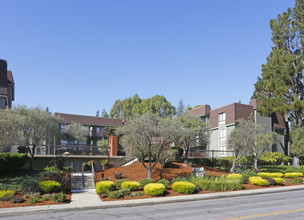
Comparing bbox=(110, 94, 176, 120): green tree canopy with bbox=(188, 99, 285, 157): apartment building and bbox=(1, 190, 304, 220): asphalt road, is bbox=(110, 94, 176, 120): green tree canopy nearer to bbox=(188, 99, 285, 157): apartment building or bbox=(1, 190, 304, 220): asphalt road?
bbox=(188, 99, 285, 157): apartment building

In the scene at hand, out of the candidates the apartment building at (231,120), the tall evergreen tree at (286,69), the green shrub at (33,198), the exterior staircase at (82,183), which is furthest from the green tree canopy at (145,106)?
the green shrub at (33,198)

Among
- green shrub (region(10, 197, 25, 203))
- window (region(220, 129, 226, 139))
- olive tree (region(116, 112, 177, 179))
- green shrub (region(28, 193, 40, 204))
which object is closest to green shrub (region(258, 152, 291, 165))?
window (region(220, 129, 226, 139))

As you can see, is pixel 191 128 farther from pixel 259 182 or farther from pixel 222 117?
pixel 222 117

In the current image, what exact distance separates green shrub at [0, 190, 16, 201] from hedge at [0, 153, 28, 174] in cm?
650

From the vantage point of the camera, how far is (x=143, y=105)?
3686 inches

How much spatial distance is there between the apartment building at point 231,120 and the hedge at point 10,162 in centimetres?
2744

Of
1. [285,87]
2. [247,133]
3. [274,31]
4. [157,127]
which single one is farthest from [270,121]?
[157,127]

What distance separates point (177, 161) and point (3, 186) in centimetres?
1791

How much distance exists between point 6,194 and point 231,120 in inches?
1426

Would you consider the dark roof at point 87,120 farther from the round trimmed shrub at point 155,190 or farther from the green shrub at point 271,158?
the round trimmed shrub at point 155,190

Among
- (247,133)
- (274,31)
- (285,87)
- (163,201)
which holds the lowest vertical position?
(163,201)

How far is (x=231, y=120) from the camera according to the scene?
45.3m

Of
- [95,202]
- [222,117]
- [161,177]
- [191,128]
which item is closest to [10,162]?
[95,202]

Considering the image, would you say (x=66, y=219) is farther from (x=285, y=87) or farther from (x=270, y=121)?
(x=270, y=121)
